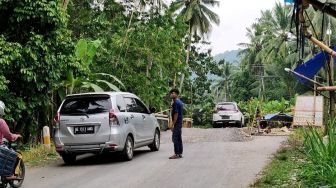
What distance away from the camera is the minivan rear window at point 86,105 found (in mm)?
12336

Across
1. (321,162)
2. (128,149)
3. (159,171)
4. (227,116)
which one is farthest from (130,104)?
(227,116)

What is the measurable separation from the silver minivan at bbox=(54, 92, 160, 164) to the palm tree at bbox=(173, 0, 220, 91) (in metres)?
33.3

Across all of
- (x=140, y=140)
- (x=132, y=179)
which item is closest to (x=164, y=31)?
(x=140, y=140)

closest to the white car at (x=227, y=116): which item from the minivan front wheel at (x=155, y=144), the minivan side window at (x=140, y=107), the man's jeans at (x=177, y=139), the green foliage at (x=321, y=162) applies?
the minivan front wheel at (x=155, y=144)

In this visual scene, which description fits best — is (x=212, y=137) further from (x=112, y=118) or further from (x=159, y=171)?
(x=159, y=171)

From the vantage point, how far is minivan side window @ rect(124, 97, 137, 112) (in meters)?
13.3

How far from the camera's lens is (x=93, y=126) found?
478 inches

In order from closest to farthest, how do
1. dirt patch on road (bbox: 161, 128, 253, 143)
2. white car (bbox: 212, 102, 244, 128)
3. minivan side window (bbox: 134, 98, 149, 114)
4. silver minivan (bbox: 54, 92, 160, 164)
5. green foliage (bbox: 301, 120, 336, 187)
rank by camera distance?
green foliage (bbox: 301, 120, 336, 187) < silver minivan (bbox: 54, 92, 160, 164) < minivan side window (bbox: 134, 98, 149, 114) < dirt patch on road (bbox: 161, 128, 253, 143) < white car (bbox: 212, 102, 244, 128)

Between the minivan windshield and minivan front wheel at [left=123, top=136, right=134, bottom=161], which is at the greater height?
the minivan windshield

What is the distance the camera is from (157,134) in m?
15.5

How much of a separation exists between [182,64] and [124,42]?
664 cm

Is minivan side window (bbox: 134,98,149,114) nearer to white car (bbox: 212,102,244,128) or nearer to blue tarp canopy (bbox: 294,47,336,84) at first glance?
blue tarp canopy (bbox: 294,47,336,84)

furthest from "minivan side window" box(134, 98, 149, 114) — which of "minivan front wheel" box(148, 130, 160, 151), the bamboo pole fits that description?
the bamboo pole

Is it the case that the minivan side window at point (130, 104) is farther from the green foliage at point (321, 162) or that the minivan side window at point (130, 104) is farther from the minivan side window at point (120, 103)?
the green foliage at point (321, 162)
